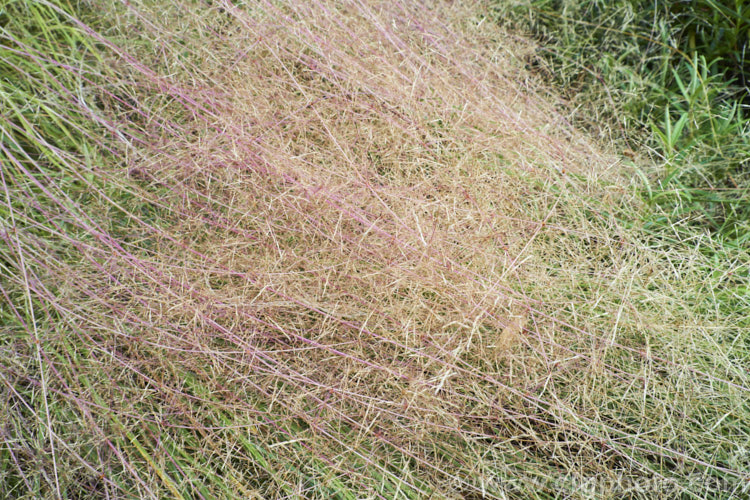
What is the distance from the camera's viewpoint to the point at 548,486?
4.66ft

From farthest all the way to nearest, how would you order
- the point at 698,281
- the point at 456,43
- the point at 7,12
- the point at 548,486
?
the point at 456,43, the point at 7,12, the point at 698,281, the point at 548,486

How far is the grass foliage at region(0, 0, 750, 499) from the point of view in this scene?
1441mm

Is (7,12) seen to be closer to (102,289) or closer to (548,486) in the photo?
(102,289)

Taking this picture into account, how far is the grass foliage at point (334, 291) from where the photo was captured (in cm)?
144

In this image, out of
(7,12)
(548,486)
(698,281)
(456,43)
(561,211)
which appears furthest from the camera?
(456,43)

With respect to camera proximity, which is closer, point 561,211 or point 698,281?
point 698,281

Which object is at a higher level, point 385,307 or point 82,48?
point 82,48

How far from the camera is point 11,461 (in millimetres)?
1466

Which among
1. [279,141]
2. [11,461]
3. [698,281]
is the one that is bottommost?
[11,461]

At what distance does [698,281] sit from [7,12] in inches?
102

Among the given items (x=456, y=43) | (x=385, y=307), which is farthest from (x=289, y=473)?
(x=456, y=43)

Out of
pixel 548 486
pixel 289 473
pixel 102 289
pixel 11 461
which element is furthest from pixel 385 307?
pixel 11 461

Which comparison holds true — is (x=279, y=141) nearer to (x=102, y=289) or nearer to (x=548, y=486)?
(x=102, y=289)

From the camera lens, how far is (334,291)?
5.19ft
